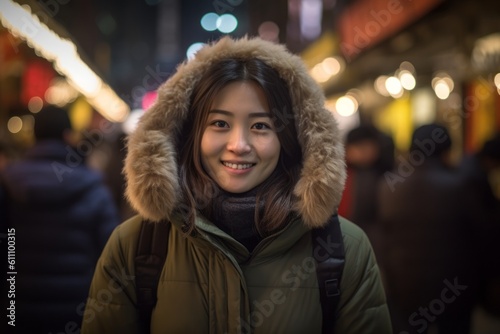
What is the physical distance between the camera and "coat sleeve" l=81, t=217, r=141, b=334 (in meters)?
2.23

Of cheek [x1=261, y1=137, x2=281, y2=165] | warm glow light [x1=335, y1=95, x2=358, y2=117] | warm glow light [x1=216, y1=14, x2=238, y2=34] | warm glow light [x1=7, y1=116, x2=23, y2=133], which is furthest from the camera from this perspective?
warm glow light [x1=216, y1=14, x2=238, y2=34]

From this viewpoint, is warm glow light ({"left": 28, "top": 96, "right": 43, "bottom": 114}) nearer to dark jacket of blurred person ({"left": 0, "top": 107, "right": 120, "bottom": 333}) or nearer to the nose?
dark jacket of blurred person ({"left": 0, "top": 107, "right": 120, "bottom": 333})

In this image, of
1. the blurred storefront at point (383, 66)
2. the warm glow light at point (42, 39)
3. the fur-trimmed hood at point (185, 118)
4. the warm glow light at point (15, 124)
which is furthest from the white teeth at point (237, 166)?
the warm glow light at point (15, 124)

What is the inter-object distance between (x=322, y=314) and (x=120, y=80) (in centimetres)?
4763

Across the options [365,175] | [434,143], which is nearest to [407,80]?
[365,175]

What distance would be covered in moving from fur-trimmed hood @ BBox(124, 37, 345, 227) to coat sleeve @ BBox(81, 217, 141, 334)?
0.21 metres

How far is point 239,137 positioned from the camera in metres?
2.23

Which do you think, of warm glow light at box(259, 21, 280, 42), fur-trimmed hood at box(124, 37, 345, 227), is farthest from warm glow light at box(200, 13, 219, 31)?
fur-trimmed hood at box(124, 37, 345, 227)

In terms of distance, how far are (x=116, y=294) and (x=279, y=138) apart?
97cm

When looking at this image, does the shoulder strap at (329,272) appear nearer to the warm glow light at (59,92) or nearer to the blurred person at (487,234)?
the blurred person at (487,234)

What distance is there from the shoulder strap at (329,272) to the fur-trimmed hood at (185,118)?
116 millimetres

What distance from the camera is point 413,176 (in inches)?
178

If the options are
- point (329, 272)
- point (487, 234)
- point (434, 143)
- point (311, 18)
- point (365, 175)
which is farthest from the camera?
point (311, 18)

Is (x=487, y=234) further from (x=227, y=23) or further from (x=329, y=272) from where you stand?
(x=227, y=23)
